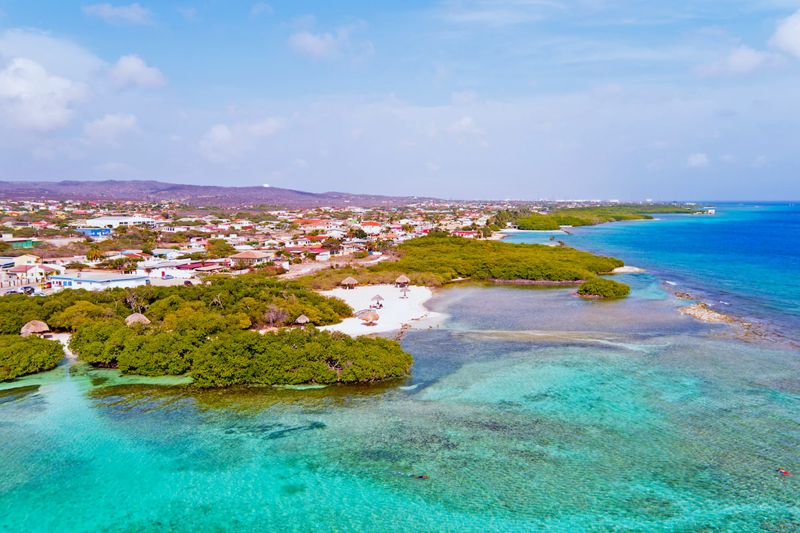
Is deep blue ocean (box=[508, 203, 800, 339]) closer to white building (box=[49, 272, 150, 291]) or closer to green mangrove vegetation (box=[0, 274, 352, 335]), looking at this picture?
green mangrove vegetation (box=[0, 274, 352, 335])

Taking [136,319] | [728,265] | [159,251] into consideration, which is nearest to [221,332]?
[136,319]

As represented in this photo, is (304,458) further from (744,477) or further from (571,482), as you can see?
(744,477)

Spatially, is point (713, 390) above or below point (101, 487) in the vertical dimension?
above

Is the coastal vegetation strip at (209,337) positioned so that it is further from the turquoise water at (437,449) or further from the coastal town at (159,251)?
the coastal town at (159,251)

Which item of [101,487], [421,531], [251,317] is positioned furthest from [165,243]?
[421,531]

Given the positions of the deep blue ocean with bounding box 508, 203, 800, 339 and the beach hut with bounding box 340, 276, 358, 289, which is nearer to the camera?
the deep blue ocean with bounding box 508, 203, 800, 339

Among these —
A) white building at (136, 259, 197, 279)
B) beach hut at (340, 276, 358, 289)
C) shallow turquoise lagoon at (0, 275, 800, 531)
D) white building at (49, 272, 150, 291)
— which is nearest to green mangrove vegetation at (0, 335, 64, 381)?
shallow turquoise lagoon at (0, 275, 800, 531)

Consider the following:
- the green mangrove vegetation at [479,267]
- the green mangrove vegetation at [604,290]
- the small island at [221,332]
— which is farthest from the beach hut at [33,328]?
the green mangrove vegetation at [604,290]

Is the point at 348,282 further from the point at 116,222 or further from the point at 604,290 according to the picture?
the point at 116,222
